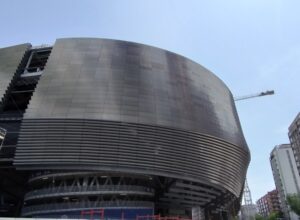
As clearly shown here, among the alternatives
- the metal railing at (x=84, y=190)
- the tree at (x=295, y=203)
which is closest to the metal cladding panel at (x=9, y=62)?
the metal railing at (x=84, y=190)

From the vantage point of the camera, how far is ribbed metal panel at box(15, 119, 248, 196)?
41000 millimetres

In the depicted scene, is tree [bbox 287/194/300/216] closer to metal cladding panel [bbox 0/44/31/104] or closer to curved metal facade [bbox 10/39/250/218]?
curved metal facade [bbox 10/39/250/218]

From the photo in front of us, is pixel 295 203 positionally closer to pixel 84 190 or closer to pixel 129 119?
pixel 129 119

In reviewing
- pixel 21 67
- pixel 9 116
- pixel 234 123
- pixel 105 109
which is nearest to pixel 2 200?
pixel 9 116

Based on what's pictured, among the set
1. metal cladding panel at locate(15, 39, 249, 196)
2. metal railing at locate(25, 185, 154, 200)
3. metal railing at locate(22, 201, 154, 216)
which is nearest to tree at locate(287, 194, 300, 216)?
metal cladding panel at locate(15, 39, 249, 196)

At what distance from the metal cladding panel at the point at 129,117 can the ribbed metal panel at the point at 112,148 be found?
0.41ft

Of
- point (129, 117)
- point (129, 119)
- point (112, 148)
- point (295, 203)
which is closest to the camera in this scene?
point (112, 148)

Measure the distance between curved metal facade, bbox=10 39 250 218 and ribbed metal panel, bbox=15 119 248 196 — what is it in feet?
0.41

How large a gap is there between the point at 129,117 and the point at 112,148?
5.15 metres

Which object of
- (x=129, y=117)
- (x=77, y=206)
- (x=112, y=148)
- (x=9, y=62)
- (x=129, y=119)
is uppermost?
(x=9, y=62)

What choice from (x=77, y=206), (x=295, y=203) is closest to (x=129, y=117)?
(x=77, y=206)

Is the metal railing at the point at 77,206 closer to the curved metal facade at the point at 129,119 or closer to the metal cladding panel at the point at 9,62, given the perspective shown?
the curved metal facade at the point at 129,119

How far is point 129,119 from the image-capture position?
44.4 meters

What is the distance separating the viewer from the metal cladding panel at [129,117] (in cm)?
4169
